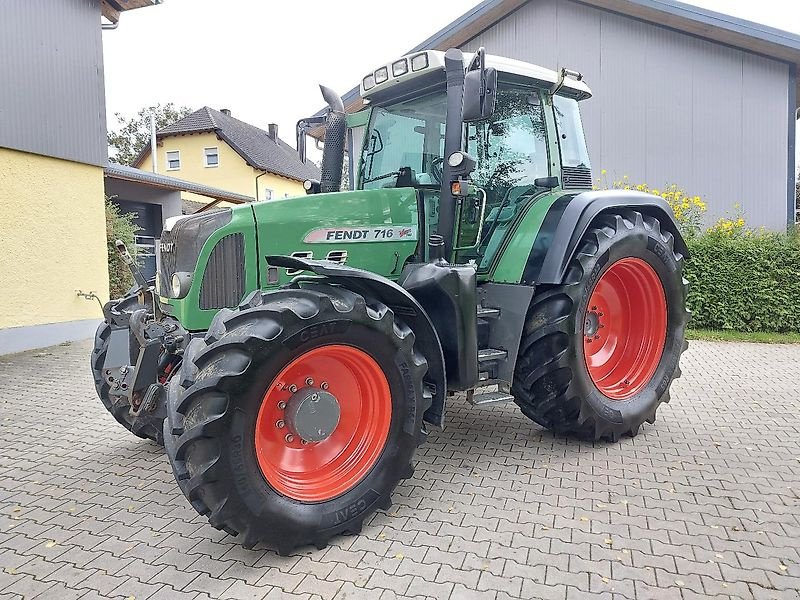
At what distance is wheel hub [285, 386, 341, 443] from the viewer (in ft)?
9.75

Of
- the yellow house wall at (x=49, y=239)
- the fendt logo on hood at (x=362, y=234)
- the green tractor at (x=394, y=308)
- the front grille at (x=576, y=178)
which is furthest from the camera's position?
the yellow house wall at (x=49, y=239)

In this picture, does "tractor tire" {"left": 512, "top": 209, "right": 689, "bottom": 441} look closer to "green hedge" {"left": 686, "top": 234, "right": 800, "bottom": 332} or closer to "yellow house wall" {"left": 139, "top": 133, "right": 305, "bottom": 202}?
"green hedge" {"left": 686, "top": 234, "right": 800, "bottom": 332}

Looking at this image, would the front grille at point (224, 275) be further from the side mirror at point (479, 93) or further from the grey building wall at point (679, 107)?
the grey building wall at point (679, 107)

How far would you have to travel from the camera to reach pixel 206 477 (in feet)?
8.45

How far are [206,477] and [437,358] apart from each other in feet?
4.39

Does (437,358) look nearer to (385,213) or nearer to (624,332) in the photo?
(385,213)

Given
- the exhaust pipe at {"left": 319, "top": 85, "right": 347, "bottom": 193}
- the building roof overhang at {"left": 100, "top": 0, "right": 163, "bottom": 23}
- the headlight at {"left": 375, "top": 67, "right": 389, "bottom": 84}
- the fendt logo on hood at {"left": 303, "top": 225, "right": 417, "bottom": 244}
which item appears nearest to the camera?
the fendt logo on hood at {"left": 303, "top": 225, "right": 417, "bottom": 244}

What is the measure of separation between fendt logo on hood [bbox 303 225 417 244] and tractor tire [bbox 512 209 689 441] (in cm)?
98

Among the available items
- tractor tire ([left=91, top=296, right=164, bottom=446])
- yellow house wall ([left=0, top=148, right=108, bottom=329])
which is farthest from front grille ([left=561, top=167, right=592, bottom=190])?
yellow house wall ([left=0, top=148, right=108, bottom=329])

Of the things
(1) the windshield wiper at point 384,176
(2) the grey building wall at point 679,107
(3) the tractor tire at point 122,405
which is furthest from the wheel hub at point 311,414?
(2) the grey building wall at point 679,107

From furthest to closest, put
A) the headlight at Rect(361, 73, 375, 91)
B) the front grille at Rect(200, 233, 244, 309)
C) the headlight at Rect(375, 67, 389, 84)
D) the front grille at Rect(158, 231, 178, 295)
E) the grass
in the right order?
the grass, the headlight at Rect(361, 73, 375, 91), the headlight at Rect(375, 67, 389, 84), the front grille at Rect(158, 231, 178, 295), the front grille at Rect(200, 233, 244, 309)

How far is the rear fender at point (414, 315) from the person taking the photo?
3.10 m

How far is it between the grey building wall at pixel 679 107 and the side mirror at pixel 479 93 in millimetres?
9314

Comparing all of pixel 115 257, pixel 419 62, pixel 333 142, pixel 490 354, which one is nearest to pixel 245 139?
pixel 115 257
